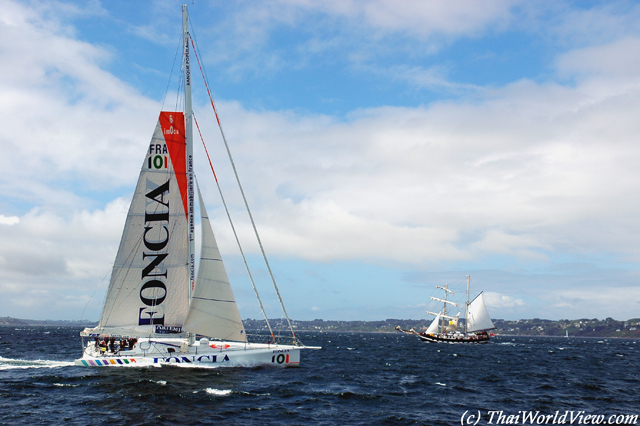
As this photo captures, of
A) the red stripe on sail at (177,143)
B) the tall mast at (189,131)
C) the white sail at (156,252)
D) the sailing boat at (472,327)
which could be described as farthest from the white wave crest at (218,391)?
the sailing boat at (472,327)

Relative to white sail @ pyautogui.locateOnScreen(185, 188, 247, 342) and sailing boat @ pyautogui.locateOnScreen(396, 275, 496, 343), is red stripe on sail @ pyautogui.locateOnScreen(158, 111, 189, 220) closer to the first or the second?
white sail @ pyautogui.locateOnScreen(185, 188, 247, 342)

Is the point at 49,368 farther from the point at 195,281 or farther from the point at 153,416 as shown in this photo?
the point at 153,416

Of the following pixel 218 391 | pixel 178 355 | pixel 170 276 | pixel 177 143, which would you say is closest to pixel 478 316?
pixel 170 276

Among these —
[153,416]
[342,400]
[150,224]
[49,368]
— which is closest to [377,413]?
[342,400]

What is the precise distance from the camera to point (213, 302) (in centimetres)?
3005

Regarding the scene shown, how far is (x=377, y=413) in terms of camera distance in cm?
2156

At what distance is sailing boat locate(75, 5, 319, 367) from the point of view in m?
30.0

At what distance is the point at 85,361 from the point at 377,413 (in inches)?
742

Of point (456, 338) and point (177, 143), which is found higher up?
point (177, 143)

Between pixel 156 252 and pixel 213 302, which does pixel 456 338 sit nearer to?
pixel 213 302

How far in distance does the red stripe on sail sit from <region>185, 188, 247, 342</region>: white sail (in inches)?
132

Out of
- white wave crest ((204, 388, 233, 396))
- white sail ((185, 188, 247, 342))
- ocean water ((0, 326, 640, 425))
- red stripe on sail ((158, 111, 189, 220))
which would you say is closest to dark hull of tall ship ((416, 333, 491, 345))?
ocean water ((0, 326, 640, 425))

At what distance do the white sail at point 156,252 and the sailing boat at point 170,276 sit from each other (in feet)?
0.20

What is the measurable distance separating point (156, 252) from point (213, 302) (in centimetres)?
511
